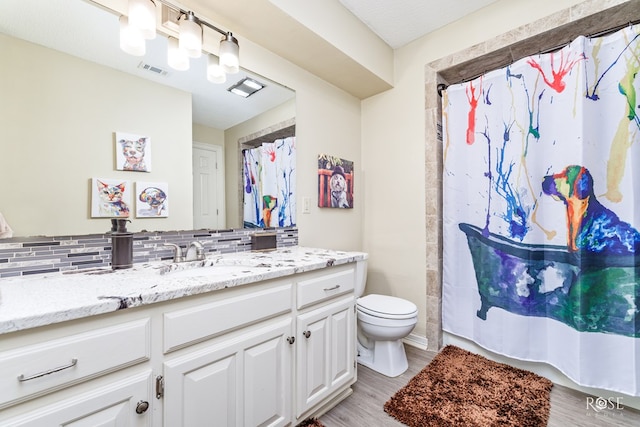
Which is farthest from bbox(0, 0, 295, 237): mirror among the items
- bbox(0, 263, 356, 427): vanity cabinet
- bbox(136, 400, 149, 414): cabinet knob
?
bbox(136, 400, 149, 414): cabinet knob

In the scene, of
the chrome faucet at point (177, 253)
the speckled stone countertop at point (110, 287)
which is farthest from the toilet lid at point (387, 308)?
the chrome faucet at point (177, 253)

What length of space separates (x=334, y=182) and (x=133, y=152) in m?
1.39

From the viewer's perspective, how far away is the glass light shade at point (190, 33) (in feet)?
4.42

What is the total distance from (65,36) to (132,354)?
130 cm

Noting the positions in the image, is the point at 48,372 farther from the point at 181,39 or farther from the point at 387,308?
the point at 387,308

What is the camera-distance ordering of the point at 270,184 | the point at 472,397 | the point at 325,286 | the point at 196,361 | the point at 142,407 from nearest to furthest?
the point at 142,407 → the point at 196,361 → the point at 325,286 → the point at 472,397 → the point at 270,184

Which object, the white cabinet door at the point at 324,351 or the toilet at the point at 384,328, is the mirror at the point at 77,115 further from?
the toilet at the point at 384,328

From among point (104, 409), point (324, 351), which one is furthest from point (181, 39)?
point (324, 351)

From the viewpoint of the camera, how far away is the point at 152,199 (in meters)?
1.38

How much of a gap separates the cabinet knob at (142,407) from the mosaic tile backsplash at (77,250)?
2.23 ft

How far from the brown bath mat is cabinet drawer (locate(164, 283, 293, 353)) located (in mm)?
919

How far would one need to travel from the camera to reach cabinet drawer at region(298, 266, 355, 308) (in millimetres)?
1309

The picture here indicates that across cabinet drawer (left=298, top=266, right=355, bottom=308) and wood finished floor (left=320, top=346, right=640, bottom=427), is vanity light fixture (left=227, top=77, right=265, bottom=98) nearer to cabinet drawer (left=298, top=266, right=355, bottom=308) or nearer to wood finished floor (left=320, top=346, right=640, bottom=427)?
cabinet drawer (left=298, top=266, right=355, bottom=308)

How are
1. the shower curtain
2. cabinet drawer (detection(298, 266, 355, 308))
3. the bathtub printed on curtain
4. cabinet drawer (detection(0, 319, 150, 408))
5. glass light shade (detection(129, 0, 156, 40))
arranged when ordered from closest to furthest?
cabinet drawer (detection(0, 319, 150, 408)) < glass light shade (detection(129, 0, 156, 40)) < cabinet drawer (detection(298, 266, 355, 308)) < the bathtub printed on curtain < the shower curtain
